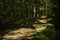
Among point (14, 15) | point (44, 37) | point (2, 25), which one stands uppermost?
point (14, 15)

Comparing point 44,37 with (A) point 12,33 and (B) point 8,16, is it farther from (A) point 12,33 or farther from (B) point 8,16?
(B) point 8,16

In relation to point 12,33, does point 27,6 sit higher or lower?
higher

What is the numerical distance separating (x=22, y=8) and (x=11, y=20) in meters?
2.19

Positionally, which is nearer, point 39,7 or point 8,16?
point 8,16

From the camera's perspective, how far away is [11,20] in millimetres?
12414

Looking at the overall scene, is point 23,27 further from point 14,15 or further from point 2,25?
point 14,15

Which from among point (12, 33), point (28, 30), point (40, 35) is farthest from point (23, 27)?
point (40, 35)

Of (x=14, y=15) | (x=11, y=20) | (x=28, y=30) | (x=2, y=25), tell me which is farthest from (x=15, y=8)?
(x=28, y=30)

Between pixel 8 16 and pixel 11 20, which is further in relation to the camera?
pixel 8 16

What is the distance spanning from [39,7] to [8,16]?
3.20 m

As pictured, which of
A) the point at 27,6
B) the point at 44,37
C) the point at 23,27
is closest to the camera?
the point at 44,37

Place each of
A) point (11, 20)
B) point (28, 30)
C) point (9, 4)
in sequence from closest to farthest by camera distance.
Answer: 1. point (28, 30)
2. point (11, 20)
3. point (9, 4)

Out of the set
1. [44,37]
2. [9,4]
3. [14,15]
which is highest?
[9,4]

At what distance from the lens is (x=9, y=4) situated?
13.3 metres
